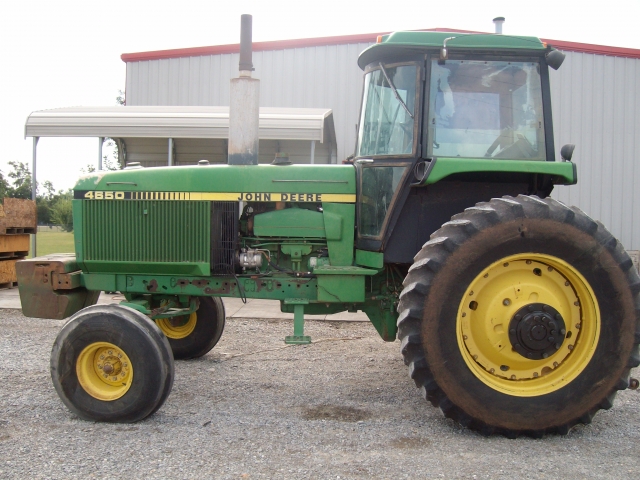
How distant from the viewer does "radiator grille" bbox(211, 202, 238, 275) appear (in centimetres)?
464

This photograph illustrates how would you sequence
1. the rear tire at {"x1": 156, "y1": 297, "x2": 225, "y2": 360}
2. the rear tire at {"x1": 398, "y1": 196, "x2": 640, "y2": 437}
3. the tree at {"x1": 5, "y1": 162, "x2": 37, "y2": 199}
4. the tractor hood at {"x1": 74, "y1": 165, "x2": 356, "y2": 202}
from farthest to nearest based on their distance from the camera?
the tree at {"x1": 5, "y1": 162, "x2": 37, "y2": 199} < the rear tire at {"x1": 156, "y1": 297, "x2": 225, "y2": 360} < the tractor hood at {"x1": 74, "y1": 165, "x2": 356, "y2": 202} < the rear tire at {"x1": 398, "y1": 196, "x2": 640, "y2": 437}

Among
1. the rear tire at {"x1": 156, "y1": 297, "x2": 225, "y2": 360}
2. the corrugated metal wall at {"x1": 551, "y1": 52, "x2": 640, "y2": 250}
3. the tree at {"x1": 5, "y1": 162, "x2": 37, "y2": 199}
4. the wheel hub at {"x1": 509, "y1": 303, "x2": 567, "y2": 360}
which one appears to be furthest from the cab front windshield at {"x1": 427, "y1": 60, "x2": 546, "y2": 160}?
the tree at {"x1": 5, "y1": 162, "x2": 37, "y2": 199}

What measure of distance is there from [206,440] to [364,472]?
3.33 feet

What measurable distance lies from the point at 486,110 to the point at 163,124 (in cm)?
701

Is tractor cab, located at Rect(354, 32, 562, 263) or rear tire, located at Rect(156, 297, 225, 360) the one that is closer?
tractor cab, located at Rect(354, 32, 562, 263)

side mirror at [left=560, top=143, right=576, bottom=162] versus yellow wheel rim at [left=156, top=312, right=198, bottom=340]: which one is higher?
side mirror at [left=560, top=143, right=576, bottom=162]

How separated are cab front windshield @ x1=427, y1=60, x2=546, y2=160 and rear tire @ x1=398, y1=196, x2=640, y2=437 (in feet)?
1.73

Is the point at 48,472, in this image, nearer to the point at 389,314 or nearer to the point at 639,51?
the point at 389,314

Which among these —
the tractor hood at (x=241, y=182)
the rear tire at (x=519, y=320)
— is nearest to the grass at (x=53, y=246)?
the tractor hood at (x=241, y=182)

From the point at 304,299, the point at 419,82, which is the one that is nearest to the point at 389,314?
the point at 304,299

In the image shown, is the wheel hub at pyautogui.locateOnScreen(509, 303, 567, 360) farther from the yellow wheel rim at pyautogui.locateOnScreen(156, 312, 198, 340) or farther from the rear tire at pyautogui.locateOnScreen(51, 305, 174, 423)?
the yellow wheel rim at pyautogui.locateOnScreen(156, 312, 198, 340)

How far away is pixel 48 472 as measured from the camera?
3180 mm

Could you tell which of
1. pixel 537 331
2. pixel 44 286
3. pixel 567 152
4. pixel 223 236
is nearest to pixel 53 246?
pixel 44 286

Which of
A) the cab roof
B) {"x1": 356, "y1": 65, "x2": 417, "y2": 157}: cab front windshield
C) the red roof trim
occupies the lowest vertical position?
{"x1": 356, "y1": 65, "x2": 417, "y2": 157}: cab front windshield
